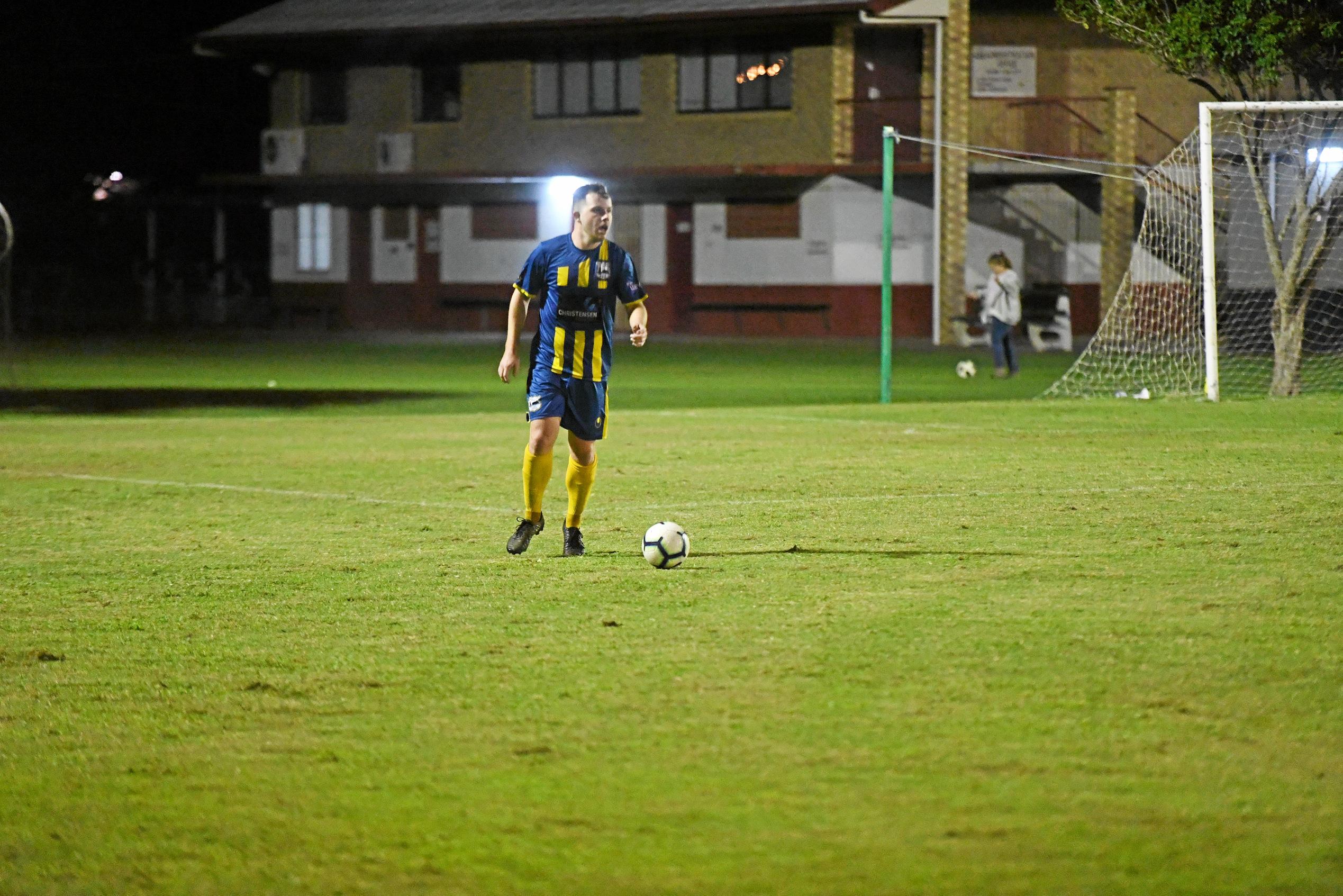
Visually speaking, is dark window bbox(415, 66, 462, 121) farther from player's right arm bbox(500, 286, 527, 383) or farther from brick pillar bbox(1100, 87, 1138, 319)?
player's right arm bbox(500, 286, 527, 383)

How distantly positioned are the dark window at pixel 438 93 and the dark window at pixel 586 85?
2.19 metres

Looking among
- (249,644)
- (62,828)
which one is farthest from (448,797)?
(249,644)

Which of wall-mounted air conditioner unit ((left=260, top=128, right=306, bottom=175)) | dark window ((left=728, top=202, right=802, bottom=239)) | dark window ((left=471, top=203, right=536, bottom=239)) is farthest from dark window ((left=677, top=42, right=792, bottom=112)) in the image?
wall-mounted air conditioner unit ((left=260, top=128, right=306, bottom=175))

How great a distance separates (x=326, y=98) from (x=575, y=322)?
39.2 m

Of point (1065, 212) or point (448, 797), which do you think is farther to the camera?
point (1065, 212)

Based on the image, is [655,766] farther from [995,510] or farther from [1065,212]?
[1065,212]

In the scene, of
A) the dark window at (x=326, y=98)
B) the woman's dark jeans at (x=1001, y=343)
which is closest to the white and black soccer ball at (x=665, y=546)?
the woman's dark jeans at (x=1001, y=343)

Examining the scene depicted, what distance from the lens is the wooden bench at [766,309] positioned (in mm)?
41719

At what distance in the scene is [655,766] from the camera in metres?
5.51

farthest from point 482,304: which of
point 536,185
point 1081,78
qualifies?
point 1081,78

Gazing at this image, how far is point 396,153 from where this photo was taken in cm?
4559

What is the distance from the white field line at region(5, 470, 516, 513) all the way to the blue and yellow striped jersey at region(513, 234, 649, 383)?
233 centimetres

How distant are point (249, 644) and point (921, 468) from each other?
7439 millimetres

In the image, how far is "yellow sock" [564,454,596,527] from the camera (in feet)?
32.4
